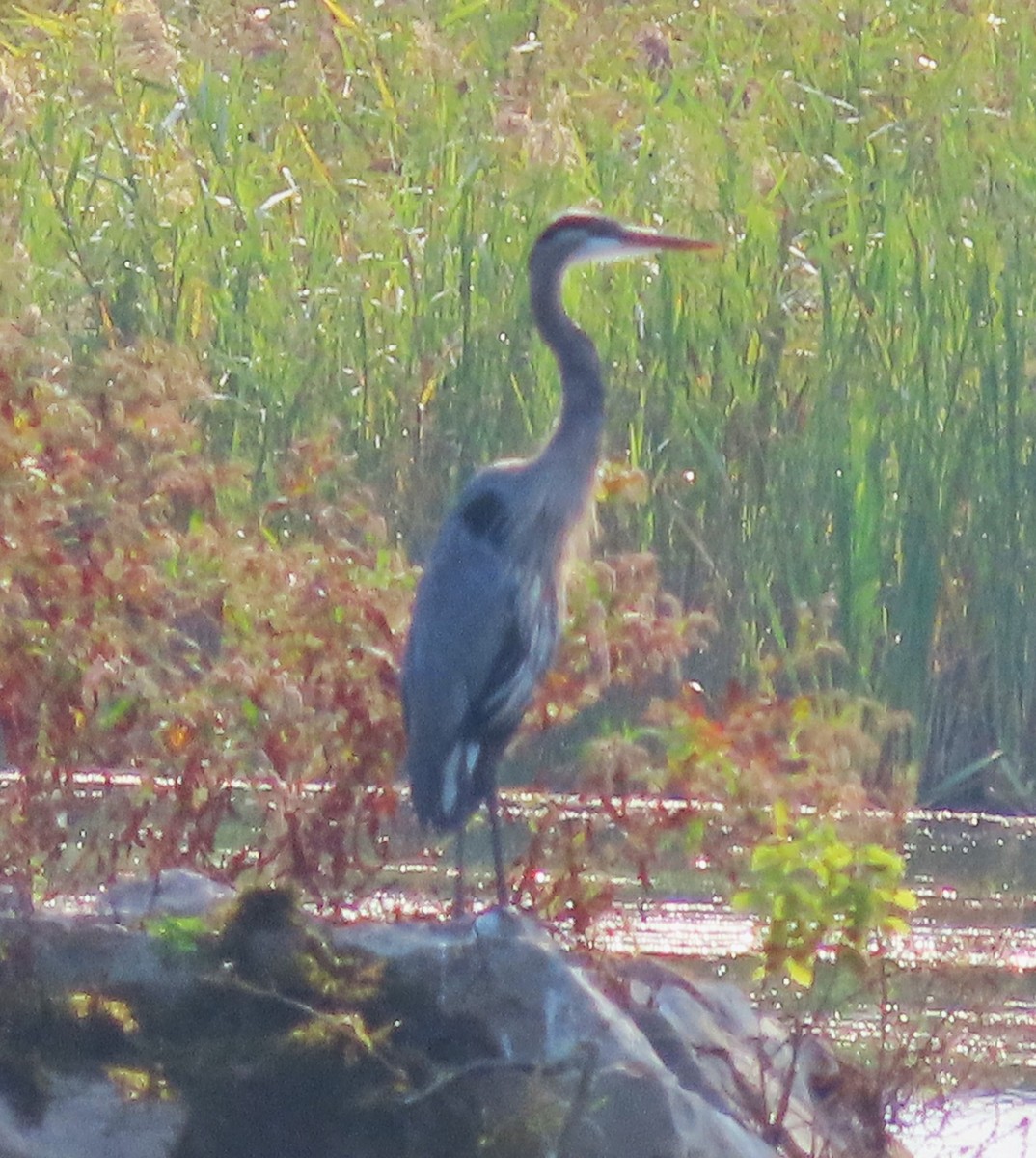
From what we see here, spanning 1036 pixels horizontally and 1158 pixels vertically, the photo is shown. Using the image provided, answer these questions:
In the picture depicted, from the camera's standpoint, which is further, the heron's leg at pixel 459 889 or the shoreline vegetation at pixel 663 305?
the shoreline vegetation at pixel 663 305

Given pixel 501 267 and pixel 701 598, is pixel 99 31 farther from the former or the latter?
pixel 701 598

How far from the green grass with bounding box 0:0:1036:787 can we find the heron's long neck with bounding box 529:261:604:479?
142 cm

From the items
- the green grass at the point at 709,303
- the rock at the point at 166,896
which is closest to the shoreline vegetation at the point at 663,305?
the green grass at the point at 709,303

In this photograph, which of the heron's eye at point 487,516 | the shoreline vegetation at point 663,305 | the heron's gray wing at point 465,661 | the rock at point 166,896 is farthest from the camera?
the shoreline vegetation at point 663,305

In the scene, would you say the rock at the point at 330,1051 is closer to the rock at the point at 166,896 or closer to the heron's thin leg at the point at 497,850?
the rock at the point at 166,896

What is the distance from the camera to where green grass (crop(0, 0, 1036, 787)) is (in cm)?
636

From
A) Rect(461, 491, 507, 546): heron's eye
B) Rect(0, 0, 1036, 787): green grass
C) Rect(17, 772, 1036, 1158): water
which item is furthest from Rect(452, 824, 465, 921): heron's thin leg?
Rect(0, 0, 1036, 787): green grass

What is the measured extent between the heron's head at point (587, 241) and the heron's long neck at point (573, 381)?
0.11ft

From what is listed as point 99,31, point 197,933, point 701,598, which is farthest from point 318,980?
point 99,31

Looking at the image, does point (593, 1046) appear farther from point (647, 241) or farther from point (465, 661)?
point (647, 241)

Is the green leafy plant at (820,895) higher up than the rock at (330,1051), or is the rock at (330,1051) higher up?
the green leafy plant at (820,895)

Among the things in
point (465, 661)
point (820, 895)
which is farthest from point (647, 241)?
point (820, 895)

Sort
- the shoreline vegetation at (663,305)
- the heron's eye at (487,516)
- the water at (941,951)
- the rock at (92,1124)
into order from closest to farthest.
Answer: the rock at (92,1124) → the water at (941,951) → the heron's eye at (487,516) → the shoreline vegetation at (663,305)

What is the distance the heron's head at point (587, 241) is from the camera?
16.4 feet
